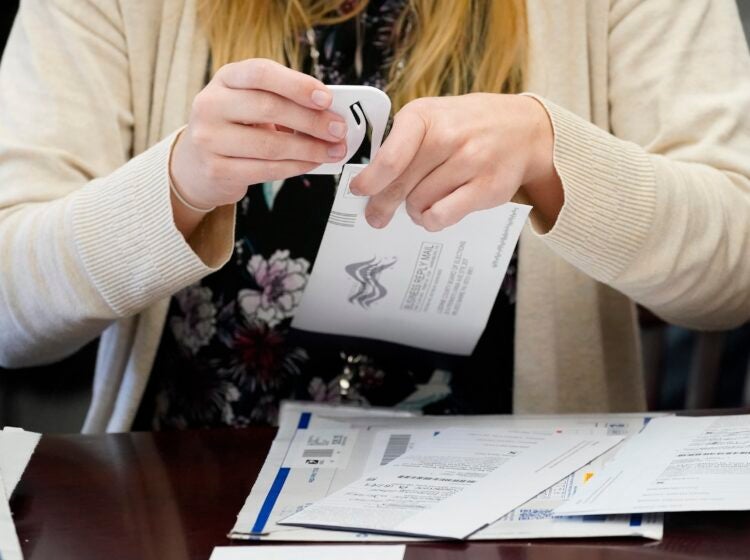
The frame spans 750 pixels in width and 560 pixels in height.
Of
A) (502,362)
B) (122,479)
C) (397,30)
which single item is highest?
(397,30)

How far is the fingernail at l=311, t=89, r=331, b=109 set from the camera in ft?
2.26

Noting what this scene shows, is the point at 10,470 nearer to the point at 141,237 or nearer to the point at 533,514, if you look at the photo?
the point at 141,237

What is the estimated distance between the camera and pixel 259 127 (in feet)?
2.42

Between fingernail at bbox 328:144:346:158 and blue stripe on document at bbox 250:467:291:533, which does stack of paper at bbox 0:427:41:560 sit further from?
fingernail at bbox 328:144:346:158

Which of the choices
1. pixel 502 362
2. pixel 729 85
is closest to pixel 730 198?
pixel 729 85

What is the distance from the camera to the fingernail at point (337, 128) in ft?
2.34

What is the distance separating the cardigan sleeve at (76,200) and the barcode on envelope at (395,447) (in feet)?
0.65

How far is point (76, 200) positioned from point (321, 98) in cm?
29

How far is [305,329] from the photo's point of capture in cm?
95

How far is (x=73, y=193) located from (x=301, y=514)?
0.40 m

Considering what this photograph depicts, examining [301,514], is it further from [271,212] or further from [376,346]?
[271,212]

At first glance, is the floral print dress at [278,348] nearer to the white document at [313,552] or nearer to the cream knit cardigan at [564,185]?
the cream knit cardigan at [564,185]

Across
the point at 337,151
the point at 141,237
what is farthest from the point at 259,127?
the point at 141,237

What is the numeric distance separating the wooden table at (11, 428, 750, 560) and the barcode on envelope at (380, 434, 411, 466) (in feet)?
0.29
